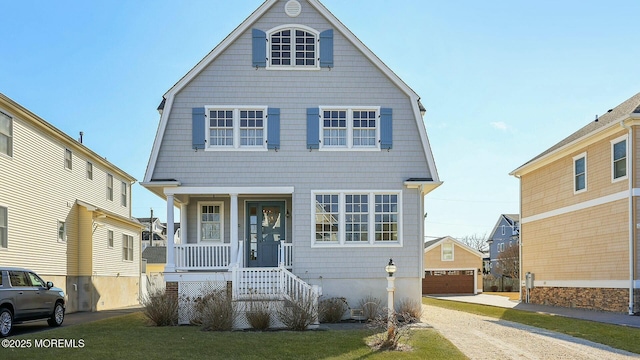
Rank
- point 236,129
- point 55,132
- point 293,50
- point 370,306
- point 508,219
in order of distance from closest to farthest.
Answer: point 370,306 → point 236,129 → point 293,50 → point 55,132 → point 508,219

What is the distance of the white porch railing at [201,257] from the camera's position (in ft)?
54.5

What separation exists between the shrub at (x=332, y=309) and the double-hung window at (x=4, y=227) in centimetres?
987

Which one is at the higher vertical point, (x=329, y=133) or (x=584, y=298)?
(x=329, y=133)

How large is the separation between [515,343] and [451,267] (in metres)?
31.4

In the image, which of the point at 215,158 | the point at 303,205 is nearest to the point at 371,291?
the point at 303,205

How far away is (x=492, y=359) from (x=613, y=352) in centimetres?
274

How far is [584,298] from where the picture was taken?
2169 centimetres

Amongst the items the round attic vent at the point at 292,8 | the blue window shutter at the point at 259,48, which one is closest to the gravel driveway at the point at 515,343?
the blue window shutter at the point at 259,48

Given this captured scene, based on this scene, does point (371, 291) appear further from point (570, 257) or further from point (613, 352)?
point (570, 257)

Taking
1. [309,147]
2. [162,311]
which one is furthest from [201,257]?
[309,147]

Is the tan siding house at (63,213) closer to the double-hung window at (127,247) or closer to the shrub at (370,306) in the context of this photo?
the double-hung window at (127,247)

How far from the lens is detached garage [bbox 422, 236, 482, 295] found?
1677 inches

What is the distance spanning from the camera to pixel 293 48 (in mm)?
17672

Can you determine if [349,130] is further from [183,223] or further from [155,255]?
[155,255]
